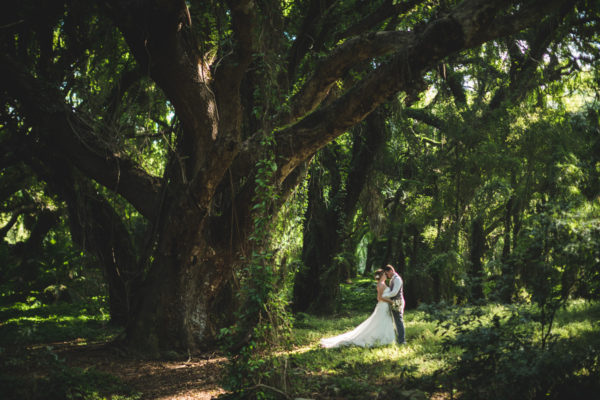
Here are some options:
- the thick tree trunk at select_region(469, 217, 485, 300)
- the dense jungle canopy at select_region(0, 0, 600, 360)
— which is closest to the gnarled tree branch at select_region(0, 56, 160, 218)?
the dense jungle canopy at select_region(0, 0, 600, 360)

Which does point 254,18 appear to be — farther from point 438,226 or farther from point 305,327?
point 438,226

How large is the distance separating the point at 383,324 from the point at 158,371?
181 inches

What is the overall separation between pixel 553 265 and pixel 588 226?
0.52 meters

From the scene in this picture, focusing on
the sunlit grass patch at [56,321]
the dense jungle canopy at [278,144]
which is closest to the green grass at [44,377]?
the sunlit grass patch at [56,321]

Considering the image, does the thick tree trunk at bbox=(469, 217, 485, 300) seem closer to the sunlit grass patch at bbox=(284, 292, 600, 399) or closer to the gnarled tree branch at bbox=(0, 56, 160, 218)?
the sunlit grass patch at bbox=(284, 292, 600, 399)

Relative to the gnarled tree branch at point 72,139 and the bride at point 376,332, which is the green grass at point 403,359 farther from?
the gnarled tree branch at point 72,139

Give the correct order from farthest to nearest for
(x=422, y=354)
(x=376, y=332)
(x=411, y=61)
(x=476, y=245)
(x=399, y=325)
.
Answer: (x=476, y=245)
(x=376, y=332)
(x=399, y=325)
(x=422, y=354)
(x=411, y=61)

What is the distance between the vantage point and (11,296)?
45.6 feet

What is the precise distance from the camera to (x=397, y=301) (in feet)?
28.3

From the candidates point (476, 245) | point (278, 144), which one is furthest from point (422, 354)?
point (476, 245)

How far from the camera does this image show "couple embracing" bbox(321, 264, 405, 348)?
8.44 meters

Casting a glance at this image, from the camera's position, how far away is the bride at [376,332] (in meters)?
8.53

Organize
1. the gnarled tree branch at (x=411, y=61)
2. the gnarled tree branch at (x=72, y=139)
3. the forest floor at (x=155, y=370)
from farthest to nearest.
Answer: the gnarled tree branch at (x=72, y=139) → the forest floor at (x=155, y=370) → the gnarled tree branch at (x=411, y=61)

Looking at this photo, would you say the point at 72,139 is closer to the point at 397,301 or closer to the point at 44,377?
the point at 44,377
